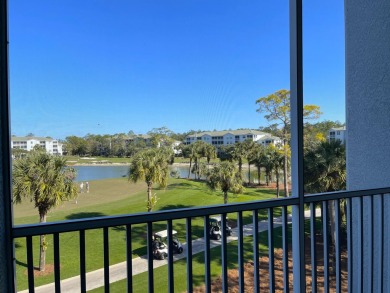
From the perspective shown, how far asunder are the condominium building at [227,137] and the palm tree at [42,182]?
0.67 meters

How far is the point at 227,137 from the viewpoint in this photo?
69.0 inches

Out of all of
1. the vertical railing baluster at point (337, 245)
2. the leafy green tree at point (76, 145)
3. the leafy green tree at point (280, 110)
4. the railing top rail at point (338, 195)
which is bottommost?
the vertical railing baluster at point (337, 245)

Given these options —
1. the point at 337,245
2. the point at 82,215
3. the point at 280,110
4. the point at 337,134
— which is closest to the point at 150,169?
the point at 82,215

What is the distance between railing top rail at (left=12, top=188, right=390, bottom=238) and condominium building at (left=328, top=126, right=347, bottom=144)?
0.60 metres

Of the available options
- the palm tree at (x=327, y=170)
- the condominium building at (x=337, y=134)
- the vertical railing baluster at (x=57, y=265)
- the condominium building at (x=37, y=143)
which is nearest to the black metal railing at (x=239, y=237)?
the vertical railing baluster at (x=57, y=265)

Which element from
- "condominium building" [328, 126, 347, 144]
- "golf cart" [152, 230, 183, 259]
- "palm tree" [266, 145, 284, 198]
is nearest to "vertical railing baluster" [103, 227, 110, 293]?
"golf cart" [152, 230, 183, 259]

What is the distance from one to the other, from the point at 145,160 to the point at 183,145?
0.24 meters

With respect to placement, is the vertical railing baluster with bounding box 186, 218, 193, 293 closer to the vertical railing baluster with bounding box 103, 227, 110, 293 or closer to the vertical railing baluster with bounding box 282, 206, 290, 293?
the vertical railing baluster with bounding box 103, 227, 110, 293

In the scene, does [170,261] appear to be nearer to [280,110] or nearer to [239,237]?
[239,237]

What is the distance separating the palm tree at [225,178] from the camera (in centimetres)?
175

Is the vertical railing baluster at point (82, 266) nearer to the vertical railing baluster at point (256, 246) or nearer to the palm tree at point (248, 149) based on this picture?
the vertical railing baluster at point (256, 246)

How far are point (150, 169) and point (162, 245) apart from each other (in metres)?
0.40

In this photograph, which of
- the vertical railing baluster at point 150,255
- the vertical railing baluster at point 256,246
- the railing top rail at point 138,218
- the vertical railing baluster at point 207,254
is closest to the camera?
the railing top rail at point 138,218

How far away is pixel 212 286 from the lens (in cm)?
165
